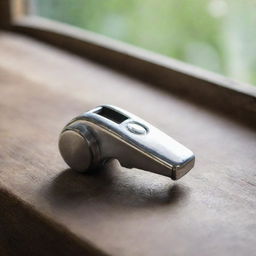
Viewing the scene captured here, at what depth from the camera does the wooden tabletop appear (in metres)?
0.53

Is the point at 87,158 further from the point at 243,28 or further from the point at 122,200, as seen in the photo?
the point at 243,28

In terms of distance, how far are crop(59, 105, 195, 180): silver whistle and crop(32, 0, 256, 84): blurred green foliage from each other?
0.47 m

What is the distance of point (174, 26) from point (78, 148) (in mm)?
663

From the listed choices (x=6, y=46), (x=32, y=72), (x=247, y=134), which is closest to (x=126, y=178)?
(x=247, y=134)

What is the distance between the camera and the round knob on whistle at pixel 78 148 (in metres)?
0.61

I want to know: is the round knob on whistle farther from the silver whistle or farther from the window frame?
the window frame

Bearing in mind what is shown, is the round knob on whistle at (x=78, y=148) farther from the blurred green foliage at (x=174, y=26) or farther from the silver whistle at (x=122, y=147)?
the blurred green foliage at (x=174, y=26)

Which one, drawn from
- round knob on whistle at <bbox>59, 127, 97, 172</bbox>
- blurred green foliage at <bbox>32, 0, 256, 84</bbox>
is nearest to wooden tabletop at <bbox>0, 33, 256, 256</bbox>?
round knob on whistle at <bbox>59, 127, 97, 172</bbox>

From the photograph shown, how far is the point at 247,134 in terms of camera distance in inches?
31.0

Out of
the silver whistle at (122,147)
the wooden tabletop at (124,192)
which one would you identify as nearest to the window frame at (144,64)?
the wooden tabletop at (124,192)

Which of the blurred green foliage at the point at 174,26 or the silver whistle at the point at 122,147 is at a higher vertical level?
the silver whistle at the point at 122,147

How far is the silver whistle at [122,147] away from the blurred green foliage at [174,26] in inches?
18.4

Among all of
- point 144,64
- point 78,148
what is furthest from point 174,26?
point 78,148

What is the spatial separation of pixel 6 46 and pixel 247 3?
0.53 metres
